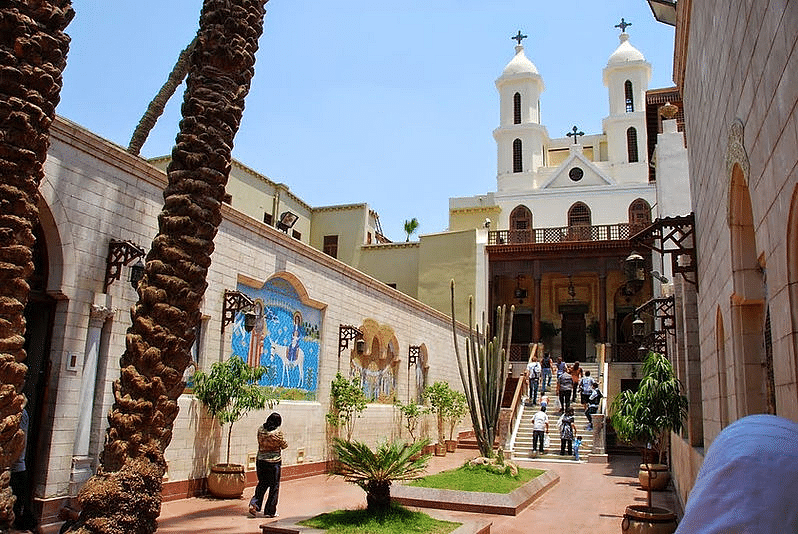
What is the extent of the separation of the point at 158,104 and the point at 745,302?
10819mm

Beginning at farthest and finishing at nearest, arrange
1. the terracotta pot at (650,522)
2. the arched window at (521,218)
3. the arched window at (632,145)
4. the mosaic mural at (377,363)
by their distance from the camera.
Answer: the arched window at (632,145) < the arched window at (521,218) < the mosaic mural at (377,363) < the terracotta pot at (650,522)

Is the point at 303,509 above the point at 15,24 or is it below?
below

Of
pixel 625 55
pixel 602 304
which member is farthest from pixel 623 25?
pixel 602 304

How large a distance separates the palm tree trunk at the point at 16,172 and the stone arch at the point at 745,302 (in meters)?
5.84

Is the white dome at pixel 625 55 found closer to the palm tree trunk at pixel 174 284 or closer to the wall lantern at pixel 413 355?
the wall lantern at pixel 413 355

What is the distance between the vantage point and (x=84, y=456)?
9.43 metres

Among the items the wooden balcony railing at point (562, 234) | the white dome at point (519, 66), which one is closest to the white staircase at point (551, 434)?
the wooden balcony railing at point (562, 234)

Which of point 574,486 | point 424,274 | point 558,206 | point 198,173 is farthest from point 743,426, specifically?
point 558,206

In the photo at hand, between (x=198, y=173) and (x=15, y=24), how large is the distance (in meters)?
2.07

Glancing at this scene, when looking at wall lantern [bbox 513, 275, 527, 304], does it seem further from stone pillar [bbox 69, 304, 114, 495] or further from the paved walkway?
stone pillar [bbox 69, 304, 114, 495]

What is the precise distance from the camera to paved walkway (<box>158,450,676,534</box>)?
9.38 m

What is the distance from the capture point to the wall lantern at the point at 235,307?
40.8ft

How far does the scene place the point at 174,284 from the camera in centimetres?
675

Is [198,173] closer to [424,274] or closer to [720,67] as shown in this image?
[720,67]
